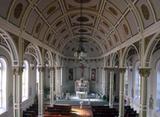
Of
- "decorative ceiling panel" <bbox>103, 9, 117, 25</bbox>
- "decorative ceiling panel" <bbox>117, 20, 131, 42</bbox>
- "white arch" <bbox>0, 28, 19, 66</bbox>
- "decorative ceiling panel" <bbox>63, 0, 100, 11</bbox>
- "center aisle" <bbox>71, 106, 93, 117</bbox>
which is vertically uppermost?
"decorative ceiling panel" <bbox>63, 0, 100, 11</bbox>

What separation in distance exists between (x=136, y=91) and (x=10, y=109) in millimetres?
14646

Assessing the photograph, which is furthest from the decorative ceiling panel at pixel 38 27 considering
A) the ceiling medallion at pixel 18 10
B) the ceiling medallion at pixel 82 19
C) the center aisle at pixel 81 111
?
the center aisle at pixel 81 111

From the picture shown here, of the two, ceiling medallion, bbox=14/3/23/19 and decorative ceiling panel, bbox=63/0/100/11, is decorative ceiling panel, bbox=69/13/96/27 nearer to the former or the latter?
decorative ceiling panel, bbox=63/0/100/11

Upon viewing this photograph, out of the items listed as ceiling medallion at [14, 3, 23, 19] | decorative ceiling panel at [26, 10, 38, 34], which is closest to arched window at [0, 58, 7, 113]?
decorative ceiling panel at [26, 10, 38, 34]

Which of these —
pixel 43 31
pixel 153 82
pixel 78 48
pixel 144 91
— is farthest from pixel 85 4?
pixel 153 82

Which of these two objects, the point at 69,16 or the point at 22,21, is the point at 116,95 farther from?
the point at 22,21

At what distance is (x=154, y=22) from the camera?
12.0 m

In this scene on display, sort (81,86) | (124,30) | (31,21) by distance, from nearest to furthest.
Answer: (31,21), (124,30), (81,86)

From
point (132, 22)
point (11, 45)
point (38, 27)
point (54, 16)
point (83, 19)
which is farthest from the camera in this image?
point (83, 19)

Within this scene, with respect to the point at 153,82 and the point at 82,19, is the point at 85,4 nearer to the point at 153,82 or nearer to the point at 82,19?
the point at 82,19

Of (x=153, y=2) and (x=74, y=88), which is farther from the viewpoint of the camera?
(x=74, y=88)

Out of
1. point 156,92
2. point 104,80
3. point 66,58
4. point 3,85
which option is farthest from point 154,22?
point 66,58

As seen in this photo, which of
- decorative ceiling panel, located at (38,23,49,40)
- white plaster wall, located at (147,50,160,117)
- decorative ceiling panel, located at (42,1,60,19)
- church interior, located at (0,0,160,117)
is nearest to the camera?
church interior, located at (0,0,160,117)

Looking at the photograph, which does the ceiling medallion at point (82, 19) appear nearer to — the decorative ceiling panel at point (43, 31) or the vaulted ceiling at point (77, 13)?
the vaulted ceiling at point (77, 13)
